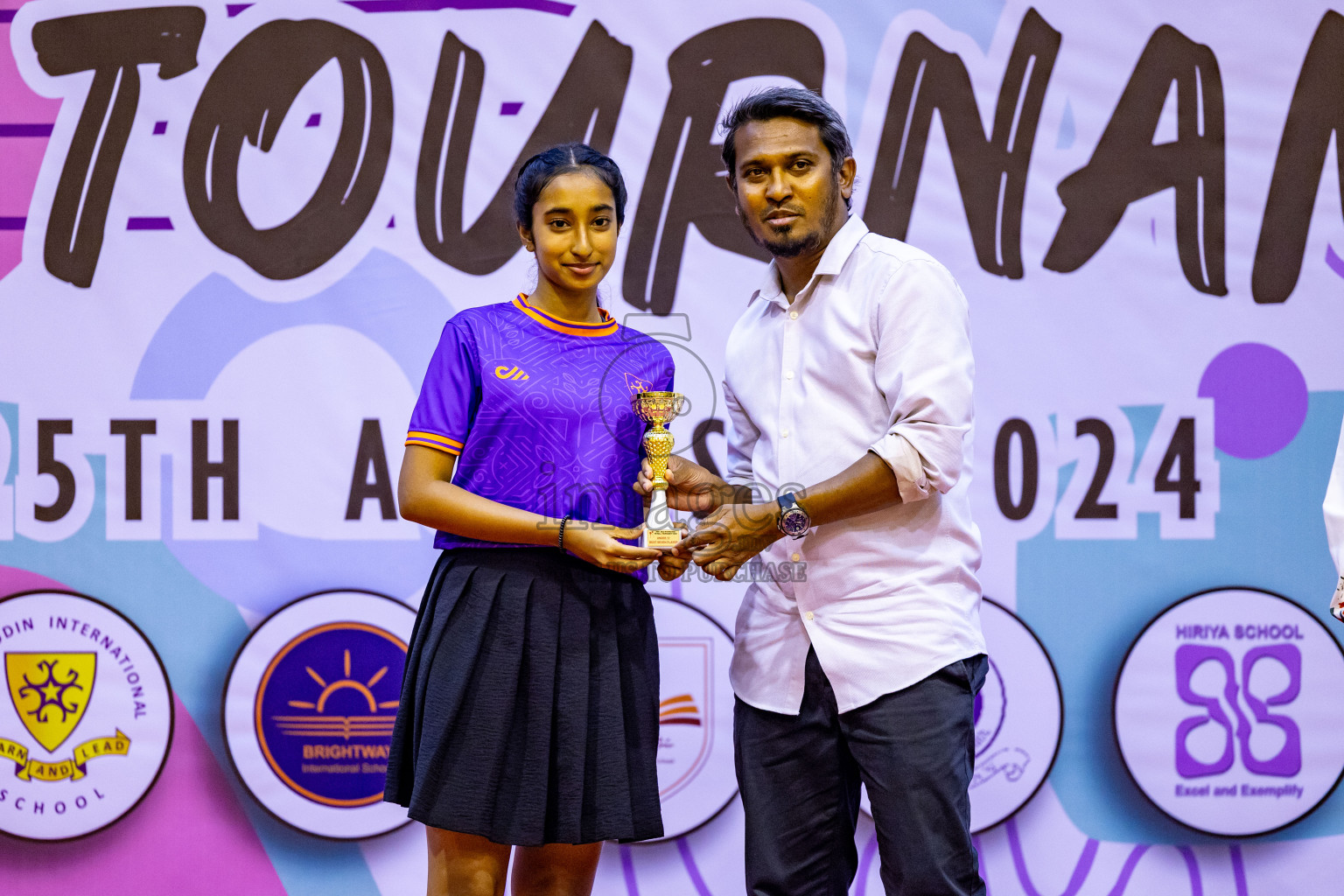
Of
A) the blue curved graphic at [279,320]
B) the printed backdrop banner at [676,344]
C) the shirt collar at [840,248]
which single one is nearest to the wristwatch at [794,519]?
the shirt collar at [840,248]

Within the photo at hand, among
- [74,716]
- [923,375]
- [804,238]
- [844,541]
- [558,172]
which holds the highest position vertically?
[558,172]

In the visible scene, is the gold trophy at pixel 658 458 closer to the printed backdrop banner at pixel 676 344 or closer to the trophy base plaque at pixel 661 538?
the trophy base plaque at pixel 661 538

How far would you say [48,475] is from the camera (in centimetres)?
317

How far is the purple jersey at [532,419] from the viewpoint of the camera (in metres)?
1.98

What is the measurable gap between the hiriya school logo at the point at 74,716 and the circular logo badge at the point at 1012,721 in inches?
86.4

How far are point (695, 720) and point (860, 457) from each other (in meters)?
1.41

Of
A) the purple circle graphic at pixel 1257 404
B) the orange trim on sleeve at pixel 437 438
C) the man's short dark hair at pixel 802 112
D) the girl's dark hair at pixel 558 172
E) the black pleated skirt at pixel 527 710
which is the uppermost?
the man's short dark hair at pixel 802 112

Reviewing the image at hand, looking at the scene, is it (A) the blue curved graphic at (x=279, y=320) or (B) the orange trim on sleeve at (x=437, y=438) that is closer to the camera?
(B) the orange trim on sleeve at (x=437, y=438)

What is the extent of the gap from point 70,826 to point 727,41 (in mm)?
3084

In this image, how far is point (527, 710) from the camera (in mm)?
1965

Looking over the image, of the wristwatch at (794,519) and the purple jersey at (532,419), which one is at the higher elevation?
the purple jersey at (532,419)

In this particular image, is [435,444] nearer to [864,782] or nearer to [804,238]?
[804,238]

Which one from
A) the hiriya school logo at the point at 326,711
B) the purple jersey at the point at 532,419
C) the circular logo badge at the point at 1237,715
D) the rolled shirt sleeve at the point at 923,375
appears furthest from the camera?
the hiriya school logo at the point at 326,711

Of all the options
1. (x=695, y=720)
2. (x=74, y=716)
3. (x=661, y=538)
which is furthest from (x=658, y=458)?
(x=74, y=716)
